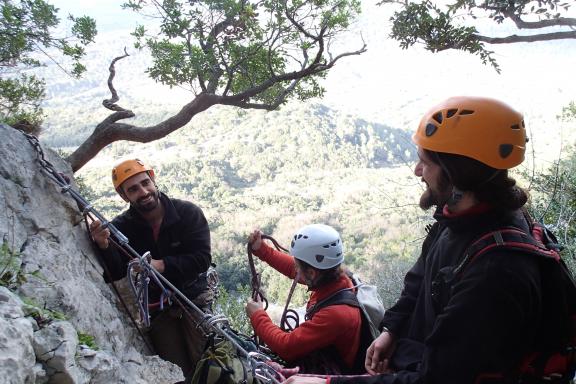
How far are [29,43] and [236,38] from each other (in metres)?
3.19

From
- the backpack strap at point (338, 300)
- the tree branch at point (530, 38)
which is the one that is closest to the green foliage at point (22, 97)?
the backpack strap at point (338, 300)

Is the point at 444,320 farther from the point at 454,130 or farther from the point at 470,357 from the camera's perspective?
the point at 454,130

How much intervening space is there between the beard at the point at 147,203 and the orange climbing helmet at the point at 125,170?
7.3 inches

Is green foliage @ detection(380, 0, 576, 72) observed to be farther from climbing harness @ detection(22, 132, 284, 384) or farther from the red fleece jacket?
climbing harness @ detection(22, 132, 284, 384)

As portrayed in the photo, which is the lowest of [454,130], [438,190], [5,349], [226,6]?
[5,349]

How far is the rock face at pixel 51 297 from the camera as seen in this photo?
1.76 meters

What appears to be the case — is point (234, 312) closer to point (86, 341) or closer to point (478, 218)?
point (86, 341)

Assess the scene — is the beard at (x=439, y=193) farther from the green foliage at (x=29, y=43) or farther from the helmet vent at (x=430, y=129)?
the green foliage at (x=29, y=43)

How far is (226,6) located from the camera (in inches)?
285

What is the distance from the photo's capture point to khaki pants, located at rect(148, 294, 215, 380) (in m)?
3.33

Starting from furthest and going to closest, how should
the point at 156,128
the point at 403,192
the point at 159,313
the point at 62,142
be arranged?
the point at 62,142 → the point at 403,192 → the point at 156,128 → the point at 159,313

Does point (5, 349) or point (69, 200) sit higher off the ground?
point (69, 200)

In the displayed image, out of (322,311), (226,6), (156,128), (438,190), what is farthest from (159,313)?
(226,6)

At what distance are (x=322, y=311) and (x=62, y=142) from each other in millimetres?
53435
